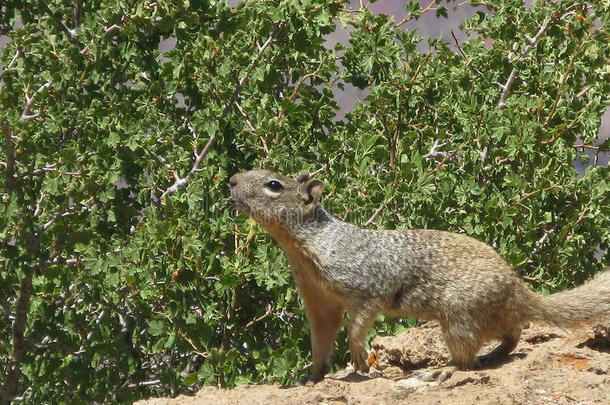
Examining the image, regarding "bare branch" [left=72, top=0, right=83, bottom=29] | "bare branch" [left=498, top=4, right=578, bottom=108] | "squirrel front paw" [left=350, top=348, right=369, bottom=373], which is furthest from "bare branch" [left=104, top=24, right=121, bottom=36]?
"bare branch" [left=498, top=4, right=578, bottom=108]

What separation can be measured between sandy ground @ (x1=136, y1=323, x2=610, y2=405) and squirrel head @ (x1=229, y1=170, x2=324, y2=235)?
1163 mm

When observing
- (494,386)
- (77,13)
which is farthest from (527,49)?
(77,13)

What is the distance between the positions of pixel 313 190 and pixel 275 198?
0.32 metres

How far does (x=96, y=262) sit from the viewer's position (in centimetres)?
771

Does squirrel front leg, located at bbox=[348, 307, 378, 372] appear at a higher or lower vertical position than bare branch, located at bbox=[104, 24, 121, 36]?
lower

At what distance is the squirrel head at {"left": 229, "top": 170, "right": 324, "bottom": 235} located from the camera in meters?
6.64

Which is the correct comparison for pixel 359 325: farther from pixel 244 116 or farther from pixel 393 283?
pixel 244 116

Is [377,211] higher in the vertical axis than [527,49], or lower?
lower

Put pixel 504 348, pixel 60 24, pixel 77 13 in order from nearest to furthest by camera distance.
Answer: pixel 504 348 → pixel 60 24 → pixel 77 13

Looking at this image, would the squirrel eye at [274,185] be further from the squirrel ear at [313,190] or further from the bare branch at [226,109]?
the bare branch at [226,109]

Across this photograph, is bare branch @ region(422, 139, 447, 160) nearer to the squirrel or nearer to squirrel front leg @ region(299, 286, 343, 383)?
the squirrel

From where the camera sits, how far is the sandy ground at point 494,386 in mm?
5812

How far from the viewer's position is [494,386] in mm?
6070

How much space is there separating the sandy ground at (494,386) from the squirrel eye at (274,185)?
4.61ft
